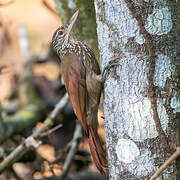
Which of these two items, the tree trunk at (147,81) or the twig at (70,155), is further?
the twig at (70,155)

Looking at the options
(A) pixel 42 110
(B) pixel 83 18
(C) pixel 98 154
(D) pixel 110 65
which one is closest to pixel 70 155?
(C) pixel 98 154

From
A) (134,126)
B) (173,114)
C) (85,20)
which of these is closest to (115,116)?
(134,126)

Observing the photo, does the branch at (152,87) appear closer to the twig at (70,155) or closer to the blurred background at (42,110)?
the blurred background at (42,110)

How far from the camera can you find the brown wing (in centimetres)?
279

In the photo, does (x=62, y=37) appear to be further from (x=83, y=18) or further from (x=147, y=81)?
(x=147, y=81)

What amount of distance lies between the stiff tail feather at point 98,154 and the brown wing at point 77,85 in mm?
104

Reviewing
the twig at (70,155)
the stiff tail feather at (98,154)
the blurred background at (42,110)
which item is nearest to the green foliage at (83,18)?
the blurred background at (42,110)

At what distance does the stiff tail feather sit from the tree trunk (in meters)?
0.58

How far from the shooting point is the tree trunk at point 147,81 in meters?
2.00

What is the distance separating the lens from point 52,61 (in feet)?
18.0

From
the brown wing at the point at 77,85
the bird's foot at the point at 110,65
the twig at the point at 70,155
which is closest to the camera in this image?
the bird's foot at the point at 110,65

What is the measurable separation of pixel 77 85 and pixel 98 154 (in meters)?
0.53

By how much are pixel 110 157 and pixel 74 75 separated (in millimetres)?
835

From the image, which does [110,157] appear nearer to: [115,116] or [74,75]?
[115,116]
